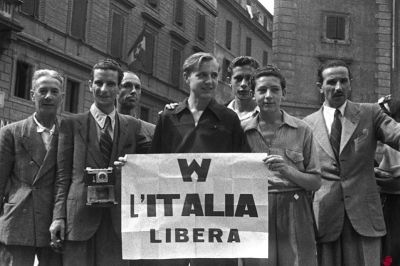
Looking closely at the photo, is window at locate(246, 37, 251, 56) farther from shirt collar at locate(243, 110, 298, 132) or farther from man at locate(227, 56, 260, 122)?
shirt collar at locate(243, 110, 298, 132)

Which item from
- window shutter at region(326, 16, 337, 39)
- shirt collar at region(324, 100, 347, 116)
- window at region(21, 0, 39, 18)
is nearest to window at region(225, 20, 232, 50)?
window shutter at region(326, 16, 337, 39)

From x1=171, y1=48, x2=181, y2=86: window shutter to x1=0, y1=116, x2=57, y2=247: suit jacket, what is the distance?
30384 mm

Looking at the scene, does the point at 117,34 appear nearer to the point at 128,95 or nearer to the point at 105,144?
the point at 128,95

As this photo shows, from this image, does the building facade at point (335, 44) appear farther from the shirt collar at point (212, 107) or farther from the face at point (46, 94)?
Answer: the shirt collar at point (212, 107)

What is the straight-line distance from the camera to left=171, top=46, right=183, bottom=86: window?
35.8 metres

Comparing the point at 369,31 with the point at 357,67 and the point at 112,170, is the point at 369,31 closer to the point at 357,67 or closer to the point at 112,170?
the point at 357,67

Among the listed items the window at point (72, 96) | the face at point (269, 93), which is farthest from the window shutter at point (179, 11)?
the face at point (269, 93)

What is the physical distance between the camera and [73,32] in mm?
27109

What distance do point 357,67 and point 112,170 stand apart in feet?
92.5

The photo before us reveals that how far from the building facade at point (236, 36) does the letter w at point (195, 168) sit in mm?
34347

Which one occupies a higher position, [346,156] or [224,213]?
[346,156]

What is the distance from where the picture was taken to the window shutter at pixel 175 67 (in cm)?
3584

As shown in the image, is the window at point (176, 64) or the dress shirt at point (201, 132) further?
the window at point (176, 64)

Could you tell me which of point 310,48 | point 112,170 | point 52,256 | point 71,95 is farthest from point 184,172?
point 310,48
